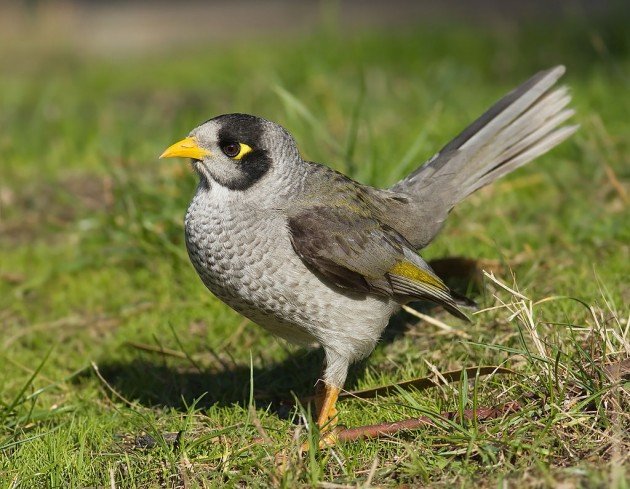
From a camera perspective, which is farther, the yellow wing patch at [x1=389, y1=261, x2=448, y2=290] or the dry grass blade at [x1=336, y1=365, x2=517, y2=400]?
the yellow wing patch at [x1=389, y1=261, x2=448, y2=290]

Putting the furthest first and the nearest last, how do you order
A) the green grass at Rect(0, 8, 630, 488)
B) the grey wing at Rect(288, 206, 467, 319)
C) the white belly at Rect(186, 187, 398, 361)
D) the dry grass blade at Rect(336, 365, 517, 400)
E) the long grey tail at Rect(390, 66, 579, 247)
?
the long grey tail at Rect(390, 66, 579, 247) < the grey wing at Rect(288, 206, 467, 319) < the white belly at Rect(186, 187, 398, 361) < the dry grass blade at Rect(336, 365, 517, 400) < the green grass at Rect(0, 8, 630, 488)

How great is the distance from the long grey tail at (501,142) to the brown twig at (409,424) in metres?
1.57

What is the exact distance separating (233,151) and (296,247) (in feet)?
2.06

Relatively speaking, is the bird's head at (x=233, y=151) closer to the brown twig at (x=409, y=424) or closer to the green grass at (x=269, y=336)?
the green grass at (x=269, y=336)

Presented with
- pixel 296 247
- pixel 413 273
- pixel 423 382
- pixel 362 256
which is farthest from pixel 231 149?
pixel 423 382

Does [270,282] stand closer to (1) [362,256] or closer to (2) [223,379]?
(1) [362,256]

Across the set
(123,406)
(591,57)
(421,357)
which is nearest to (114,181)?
(123,406)

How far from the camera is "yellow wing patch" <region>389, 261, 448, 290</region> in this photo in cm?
525

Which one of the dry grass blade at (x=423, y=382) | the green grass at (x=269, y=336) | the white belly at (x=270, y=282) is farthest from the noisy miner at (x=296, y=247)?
the green grass at (x=269, y=336)

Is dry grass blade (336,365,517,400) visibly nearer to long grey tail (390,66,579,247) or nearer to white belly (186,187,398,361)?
white belly (186,187,398,361)

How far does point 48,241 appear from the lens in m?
7.71

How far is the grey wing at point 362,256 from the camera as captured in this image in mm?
5000

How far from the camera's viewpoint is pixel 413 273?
17.3ft

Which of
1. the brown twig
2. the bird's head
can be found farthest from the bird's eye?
the brown twig
